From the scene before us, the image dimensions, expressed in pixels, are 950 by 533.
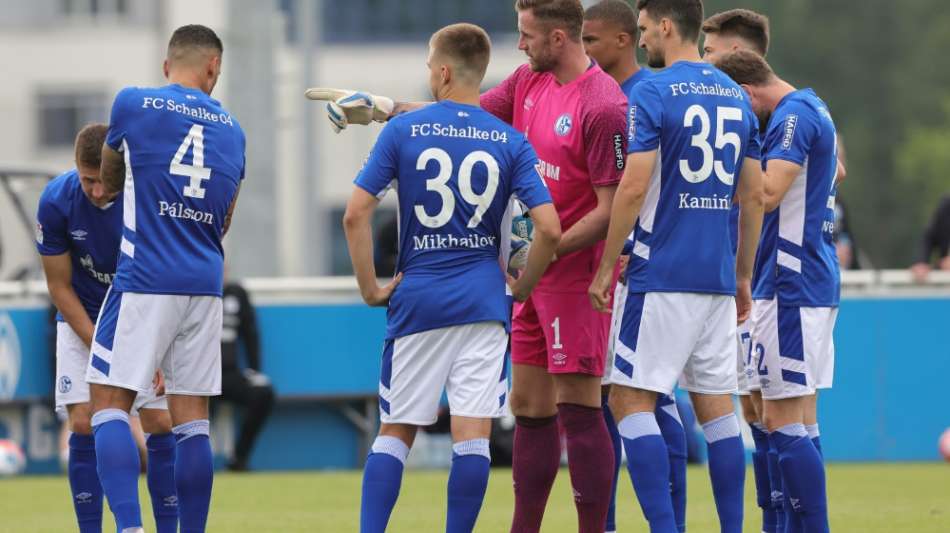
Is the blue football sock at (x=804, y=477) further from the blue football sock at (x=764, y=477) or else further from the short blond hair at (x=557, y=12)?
the short blond hair at (x=557, y=12)

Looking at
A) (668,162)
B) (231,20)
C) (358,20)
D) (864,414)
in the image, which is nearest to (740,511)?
(668,162)

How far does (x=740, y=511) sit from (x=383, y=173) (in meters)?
2.16

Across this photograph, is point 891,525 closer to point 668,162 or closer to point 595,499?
point 595,499

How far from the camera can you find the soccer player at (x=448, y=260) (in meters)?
7.42

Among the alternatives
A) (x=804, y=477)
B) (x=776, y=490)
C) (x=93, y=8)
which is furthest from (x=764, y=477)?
(x=93, y=8)

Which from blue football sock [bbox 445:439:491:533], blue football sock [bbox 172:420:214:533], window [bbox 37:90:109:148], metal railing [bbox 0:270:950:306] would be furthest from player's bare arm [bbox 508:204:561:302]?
window [bbox 37:90:109:148]

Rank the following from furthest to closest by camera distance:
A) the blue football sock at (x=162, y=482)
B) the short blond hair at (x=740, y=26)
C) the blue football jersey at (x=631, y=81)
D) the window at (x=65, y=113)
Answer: the window at (x=65, y=113), the short blond hair at (x=740, y=26), the blue football jersey at (x=631, y=81), the blue football sock at (x=162, y=482)

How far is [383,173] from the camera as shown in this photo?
7.41 m

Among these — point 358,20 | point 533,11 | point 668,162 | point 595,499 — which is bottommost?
point 358,20

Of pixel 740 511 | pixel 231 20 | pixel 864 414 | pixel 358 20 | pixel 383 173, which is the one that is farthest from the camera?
pixel 358 20

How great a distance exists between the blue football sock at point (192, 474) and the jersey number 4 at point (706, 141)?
7.98 ft

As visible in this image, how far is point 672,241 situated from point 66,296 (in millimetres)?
2853

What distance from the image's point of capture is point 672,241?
764cm

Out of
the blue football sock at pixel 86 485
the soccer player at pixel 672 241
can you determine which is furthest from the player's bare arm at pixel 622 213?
the blue football sock at pixel 86 485
